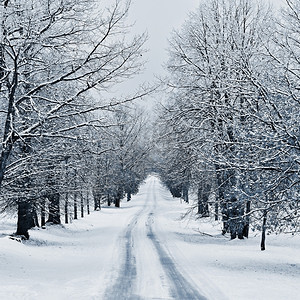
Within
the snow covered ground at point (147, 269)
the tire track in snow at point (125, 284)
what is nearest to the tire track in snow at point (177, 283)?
the snow covered ground at point (147, 269)

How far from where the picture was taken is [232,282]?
10188 millimetres

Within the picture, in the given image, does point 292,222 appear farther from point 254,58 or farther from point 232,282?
point 254,58

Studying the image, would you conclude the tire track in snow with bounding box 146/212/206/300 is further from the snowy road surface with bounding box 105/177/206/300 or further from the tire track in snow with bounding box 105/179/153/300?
the tire track in snow with bounding box 105/179/153/300

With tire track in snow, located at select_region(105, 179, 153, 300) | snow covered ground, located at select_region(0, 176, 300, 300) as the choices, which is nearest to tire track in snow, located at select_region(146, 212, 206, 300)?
snow covered ground, located at select_region(0, 176, 300, 300)

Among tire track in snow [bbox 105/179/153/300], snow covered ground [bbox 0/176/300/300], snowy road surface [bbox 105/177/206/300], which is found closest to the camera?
→ tire track in snow [bbox 105/179/153/300]

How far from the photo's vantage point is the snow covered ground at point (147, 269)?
8969mm

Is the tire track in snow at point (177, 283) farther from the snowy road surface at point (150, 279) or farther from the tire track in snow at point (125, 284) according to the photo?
the tire track in snow at point (125, 284)

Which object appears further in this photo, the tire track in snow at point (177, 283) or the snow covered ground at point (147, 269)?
the snow covered ground at point (147, 269)

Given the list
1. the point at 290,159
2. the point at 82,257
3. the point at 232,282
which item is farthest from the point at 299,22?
the point at 82,257

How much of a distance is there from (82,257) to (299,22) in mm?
10894

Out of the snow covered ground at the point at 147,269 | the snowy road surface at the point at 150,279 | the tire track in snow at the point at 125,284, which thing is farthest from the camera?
the snow covered ground at the point at 147,269

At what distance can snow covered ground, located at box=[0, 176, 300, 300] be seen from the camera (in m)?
8.97

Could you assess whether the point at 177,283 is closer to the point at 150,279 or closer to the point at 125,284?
the point at 150,279

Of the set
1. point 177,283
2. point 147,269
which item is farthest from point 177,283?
point 147,269
